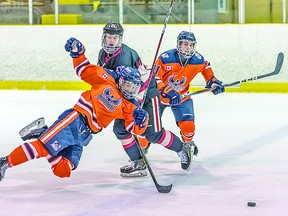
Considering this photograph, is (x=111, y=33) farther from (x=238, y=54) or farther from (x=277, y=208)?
(x=238, y=54)

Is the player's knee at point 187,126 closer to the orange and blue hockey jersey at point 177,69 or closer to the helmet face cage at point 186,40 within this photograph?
the orange and blue hockey jersey at point 177,69

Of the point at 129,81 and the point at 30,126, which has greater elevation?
the point at 129,81

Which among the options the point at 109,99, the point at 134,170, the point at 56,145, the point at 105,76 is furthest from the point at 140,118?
the point at 134,170

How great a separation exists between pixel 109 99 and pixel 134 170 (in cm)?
52

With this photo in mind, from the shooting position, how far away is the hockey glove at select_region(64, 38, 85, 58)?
3.27 meters

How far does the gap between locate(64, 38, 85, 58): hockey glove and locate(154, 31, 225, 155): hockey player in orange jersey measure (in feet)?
2.59

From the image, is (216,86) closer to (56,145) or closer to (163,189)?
(163,189)

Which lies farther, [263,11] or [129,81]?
[263,11]

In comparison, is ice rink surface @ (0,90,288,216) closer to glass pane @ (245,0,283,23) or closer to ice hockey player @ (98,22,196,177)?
ice hockey player @ (98,22,196,177)

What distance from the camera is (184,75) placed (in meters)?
4.20

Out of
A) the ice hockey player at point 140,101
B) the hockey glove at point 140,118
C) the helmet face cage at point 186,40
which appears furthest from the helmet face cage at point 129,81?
the helmet face cage at point 186,40

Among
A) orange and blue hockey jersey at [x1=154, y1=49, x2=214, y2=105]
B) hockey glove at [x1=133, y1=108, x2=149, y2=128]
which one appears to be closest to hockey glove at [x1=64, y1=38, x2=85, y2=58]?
hockey glove at [x1=133, y1=108, x2=149, y2=128]

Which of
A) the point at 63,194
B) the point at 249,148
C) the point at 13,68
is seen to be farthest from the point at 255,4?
the point at 63,194

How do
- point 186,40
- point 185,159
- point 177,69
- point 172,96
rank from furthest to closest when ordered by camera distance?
point 177,69 → point 186,40 → point 185,159 → point 172,96
